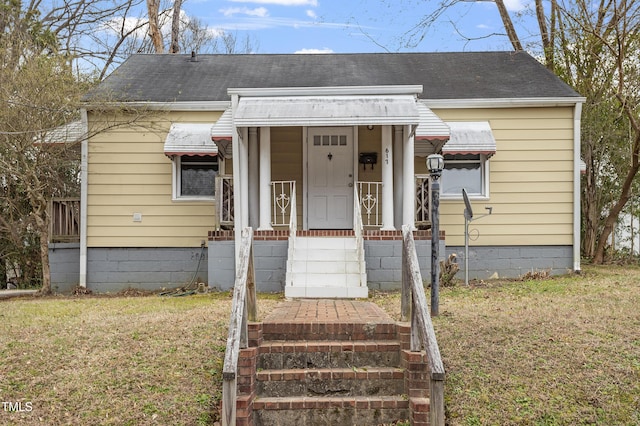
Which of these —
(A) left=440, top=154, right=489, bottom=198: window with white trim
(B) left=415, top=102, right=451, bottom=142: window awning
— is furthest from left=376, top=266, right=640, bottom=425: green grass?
(A) left=440, top=154, right=489, bottom=198: window with white trim

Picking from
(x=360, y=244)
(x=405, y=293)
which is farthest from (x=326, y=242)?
(x=405, y=293)

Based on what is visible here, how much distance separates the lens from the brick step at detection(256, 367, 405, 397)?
16.3 feet

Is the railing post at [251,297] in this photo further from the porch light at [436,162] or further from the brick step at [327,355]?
the porch light at [436,162]

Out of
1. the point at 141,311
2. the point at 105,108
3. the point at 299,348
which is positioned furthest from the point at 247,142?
the point at 299,348

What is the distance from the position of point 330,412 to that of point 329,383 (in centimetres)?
25

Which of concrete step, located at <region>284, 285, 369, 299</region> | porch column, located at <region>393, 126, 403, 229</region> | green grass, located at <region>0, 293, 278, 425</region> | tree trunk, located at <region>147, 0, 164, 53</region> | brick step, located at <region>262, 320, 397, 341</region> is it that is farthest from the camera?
tree trunk, located at <region>147, 0, 164, 53</region>

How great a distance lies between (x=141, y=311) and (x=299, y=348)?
3.63 metres

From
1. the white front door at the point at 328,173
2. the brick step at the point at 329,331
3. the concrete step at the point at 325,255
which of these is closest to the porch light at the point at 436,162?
the brick step at the point at 329,331

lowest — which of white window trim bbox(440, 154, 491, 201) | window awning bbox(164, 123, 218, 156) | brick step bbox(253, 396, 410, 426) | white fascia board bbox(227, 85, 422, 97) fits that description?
brick step bbox(253, 396, 410, 426)

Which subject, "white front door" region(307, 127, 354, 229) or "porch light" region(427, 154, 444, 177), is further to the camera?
"white front door" region(307, 127, 354, 229)

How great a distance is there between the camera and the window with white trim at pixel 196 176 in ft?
37.7

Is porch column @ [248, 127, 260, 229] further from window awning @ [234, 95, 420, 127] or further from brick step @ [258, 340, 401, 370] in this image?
brick step @ [258, 340, 401, 370]

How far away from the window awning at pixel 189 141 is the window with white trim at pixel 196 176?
0.53 meters

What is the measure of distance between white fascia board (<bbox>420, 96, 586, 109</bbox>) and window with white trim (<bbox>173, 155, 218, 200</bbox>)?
167 inches
